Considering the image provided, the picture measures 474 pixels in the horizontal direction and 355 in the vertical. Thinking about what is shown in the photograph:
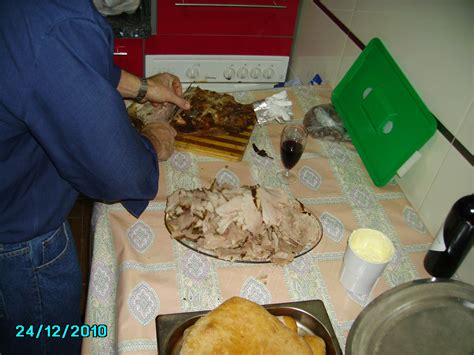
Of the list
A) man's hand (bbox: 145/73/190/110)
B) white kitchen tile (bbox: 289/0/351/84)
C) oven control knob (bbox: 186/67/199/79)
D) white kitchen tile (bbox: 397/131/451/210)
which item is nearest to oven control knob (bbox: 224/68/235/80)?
oven control knob (bbox: 186/67/199/79)

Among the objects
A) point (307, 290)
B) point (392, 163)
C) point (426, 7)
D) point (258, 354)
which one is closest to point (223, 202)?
point (307, 290)

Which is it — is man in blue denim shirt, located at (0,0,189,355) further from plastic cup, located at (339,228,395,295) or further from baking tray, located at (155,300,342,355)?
plastic cup, located at (339,228,395,295)

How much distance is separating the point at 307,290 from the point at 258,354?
30cm

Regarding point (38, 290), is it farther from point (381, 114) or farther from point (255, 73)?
point (255, 73)

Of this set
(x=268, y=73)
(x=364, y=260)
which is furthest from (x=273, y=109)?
(x=268, y=73)

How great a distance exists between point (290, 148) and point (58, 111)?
0.65 meters

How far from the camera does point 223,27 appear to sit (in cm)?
209

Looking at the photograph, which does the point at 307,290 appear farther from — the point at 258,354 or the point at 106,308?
the point at 106,308

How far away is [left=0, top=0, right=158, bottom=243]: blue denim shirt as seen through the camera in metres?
0.71

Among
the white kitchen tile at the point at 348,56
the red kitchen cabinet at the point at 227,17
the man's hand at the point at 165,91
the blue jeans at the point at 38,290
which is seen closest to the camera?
the blue jeans at the point at 38,290

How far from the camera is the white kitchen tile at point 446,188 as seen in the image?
3.59 ft

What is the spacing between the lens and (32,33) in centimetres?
71
